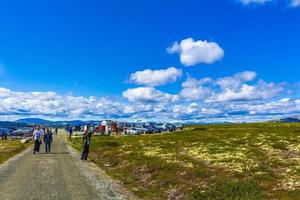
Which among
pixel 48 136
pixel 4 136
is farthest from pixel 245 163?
pixel 4 136

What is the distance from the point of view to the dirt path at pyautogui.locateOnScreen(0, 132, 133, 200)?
31.1 m

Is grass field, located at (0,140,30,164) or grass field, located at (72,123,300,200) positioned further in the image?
grass field, located at (0,140,30,164)

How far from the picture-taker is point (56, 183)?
1448 inches

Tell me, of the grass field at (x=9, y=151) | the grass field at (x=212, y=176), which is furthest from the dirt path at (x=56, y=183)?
the grass field at (x=9, y=151)

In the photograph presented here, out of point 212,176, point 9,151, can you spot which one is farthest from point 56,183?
point 9,151

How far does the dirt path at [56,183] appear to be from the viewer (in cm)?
3111

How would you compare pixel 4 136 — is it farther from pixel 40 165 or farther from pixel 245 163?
pixel 245 163

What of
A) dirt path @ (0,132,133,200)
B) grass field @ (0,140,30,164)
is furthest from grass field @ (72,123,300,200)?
grass field @ (0,140,30,164)

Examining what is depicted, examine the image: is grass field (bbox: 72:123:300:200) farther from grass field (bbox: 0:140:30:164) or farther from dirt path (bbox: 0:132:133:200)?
grass field (bbox: 0:140:30:164)

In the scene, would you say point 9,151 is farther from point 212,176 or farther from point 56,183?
point 212,176

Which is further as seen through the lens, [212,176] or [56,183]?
[212,176]

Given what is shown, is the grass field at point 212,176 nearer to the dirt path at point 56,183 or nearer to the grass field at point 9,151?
the dirt path at point 56,183

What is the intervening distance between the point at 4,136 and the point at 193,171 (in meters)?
140

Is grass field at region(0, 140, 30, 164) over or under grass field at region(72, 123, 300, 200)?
over
